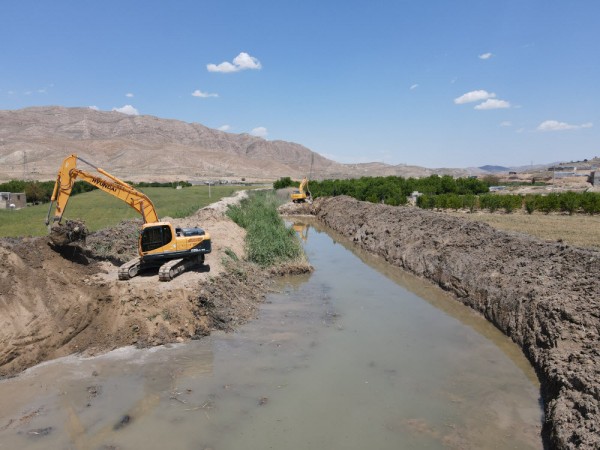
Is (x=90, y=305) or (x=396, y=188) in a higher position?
(x=396, y=188)

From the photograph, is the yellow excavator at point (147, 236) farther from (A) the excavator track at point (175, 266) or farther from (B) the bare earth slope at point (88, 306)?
(B) the bare earth slope at point (88, 306)

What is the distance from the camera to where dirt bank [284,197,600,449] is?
25.3 feet

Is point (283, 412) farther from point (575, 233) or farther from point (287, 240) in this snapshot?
point (575, 233)

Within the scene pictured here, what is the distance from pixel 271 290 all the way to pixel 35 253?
814cm

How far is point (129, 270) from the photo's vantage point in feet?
42.8

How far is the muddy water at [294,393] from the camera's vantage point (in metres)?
7.66

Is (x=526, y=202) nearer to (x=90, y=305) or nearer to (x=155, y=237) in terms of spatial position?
(x=155, y=237)

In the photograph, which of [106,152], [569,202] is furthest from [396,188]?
Result: [106,152]

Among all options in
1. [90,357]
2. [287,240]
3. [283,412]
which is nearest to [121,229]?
[287,240]

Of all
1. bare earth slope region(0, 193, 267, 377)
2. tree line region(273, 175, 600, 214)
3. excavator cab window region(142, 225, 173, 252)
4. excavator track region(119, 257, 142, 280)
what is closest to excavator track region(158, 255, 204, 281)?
bare earth slope region(0, 193, 267, 377)

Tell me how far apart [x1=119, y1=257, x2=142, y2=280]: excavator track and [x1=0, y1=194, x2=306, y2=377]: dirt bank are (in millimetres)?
213

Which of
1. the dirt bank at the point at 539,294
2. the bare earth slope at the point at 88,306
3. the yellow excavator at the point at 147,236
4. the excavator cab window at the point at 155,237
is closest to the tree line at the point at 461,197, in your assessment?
the dirt bank at the point at 539,294

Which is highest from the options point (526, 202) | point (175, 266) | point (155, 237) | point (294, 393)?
point (155, 237)

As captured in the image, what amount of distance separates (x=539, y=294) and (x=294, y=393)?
7.56m
